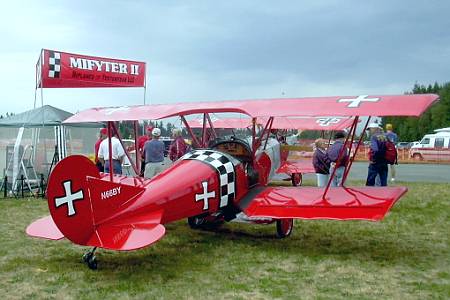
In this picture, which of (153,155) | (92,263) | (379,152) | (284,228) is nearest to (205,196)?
(284,228)

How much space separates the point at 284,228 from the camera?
6.48m

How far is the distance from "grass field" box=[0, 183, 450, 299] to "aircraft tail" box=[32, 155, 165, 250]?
43 cm

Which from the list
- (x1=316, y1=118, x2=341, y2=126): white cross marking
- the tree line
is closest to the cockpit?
(x1=316, y1=118, x2=341, y2=126): white cross marking

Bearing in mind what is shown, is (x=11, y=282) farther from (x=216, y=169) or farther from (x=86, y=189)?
(x=216, y=169)

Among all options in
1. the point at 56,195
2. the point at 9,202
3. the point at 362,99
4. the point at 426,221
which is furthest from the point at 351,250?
the point at 9,202

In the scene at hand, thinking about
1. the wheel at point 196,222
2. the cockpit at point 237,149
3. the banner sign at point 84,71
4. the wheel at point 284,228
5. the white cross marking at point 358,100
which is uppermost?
the banner sign at point 84,71

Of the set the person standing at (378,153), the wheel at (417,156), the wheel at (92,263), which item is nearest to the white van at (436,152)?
the wheel at (417,156)

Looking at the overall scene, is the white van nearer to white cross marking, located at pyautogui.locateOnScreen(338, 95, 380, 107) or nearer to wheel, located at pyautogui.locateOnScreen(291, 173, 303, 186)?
wheel, located at pyautogui.locateOnScreen(291, 173, 303, 186)

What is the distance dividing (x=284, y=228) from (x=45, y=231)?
3081 millimetres

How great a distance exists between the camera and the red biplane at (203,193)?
4.44m

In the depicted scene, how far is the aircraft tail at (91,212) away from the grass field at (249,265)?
43cm

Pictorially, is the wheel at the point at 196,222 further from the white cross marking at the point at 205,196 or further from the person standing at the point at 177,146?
the person standing at the point at 177,146

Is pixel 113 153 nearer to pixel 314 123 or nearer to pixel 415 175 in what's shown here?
pixel 314 123

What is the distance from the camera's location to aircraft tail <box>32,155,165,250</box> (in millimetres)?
4312
